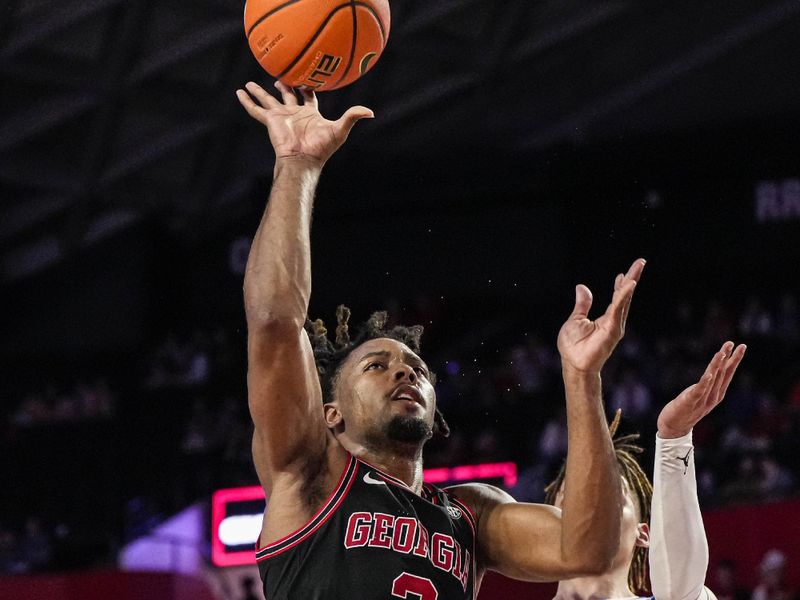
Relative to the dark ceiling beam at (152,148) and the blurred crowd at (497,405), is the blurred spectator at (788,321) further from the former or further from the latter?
the dark ceiling beam at (152,148)

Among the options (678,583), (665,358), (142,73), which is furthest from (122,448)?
(678,583)

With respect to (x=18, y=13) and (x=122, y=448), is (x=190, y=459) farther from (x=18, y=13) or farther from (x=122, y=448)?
(x=18, y=13)

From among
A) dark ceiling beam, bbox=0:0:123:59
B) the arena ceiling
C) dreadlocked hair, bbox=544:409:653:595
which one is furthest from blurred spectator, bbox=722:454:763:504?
dark ceiling beam, bbox=0:0:123:59

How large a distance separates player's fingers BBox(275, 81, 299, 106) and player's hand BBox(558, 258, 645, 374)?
1.02 m

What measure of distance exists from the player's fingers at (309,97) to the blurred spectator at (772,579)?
5.38 meters

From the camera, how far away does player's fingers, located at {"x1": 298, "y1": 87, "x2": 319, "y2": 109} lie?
361 centimetres

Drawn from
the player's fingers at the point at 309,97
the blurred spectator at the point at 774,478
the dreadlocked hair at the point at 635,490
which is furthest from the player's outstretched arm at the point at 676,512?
the blurred spectator at the point at 774,478

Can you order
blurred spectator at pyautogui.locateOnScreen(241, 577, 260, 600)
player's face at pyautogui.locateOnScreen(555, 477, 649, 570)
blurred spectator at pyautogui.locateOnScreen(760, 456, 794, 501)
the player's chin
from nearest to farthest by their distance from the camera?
the player's chin, player's face at pyautogui.locateOnScreen(555, 477, 649, 570), blurred spectator at pyautogui.locateOnScreen(241, 577, 260, 600), blurred spectator at pyautogui.locateOnScreen(760, 456, 794, 501)

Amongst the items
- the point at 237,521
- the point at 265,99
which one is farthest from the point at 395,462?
the point at 237,521

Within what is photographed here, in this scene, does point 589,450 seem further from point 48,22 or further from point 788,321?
point 48,22

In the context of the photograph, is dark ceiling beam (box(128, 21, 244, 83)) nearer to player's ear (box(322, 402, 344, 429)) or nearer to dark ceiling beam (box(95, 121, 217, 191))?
dark ceiling beam (box(95, 121, 217, 191))

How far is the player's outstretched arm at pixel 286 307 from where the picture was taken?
3127 mm

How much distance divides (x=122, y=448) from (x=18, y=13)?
5.47m

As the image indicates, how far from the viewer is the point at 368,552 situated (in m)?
3.25
